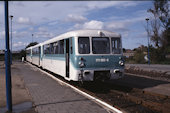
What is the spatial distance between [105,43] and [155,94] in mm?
3296

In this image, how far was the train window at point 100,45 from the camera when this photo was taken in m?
10.4

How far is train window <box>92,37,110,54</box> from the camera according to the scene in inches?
411

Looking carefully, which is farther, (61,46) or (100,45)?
(61,46)

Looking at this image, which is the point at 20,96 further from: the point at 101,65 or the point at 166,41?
the point at 166,41

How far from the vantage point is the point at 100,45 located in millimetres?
10641

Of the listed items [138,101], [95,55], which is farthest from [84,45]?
[138,101]

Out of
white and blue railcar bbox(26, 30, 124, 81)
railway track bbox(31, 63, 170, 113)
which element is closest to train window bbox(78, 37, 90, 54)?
white and blue railcar bbox(26, 30, 124, 81)

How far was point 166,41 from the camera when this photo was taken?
4141 centimetres

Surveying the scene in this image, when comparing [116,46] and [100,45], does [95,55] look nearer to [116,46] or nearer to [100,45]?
[100,45]

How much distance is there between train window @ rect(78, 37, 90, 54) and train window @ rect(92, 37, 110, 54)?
0.30 m

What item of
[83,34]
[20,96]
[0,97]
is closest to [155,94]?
[83,34]

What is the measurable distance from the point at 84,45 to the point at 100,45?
0.83m

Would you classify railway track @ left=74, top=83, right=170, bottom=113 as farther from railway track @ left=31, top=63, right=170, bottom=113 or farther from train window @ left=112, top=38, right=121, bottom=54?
train window @ left=112, top=38, right=121, bottom=54

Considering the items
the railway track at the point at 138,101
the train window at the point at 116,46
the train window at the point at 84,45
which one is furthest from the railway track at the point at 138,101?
the train window at the point at 84,45
